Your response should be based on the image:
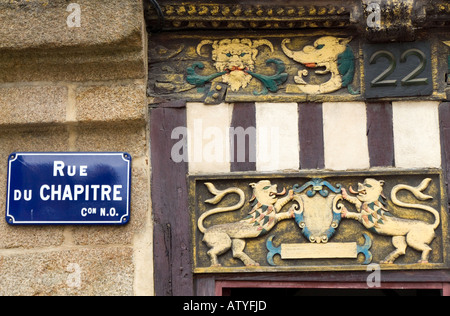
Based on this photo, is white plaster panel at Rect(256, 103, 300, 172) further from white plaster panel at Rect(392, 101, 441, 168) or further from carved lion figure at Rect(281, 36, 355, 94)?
white plaster panel at Rect(392, 101, 441, 168)

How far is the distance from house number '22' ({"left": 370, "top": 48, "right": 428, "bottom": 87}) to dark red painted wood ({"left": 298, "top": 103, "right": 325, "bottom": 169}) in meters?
0.27

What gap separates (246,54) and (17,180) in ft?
3.51

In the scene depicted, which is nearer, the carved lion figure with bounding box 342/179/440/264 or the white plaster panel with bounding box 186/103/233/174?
the carved lion figure with bounding box 342/179/440/264

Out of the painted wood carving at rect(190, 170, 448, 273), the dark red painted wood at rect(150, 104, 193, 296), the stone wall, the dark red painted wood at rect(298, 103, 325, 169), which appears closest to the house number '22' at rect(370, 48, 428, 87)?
the dark red painted wood at rect(298, 103, 325, 169)

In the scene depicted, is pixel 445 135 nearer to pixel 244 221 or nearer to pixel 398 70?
pixel 398 70

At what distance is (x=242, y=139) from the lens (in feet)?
8.71

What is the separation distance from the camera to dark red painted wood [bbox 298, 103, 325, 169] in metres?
2.63

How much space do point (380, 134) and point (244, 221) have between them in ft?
2.16

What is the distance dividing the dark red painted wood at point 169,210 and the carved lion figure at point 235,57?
247 mm

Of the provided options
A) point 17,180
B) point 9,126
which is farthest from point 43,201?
point 9,126

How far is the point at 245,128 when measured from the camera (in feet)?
8.75

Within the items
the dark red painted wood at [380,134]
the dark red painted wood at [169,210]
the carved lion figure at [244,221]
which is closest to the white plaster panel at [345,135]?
the dark red painted wood at [380,134]
